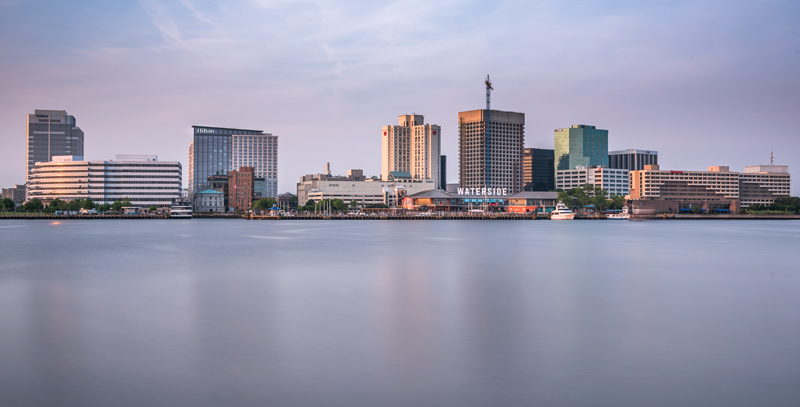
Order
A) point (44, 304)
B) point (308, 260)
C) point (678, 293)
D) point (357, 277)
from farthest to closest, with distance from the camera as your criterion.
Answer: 1. point (308, 260)
2. point (357, 277)
3. point (678, 293)
4. point (44, 304)

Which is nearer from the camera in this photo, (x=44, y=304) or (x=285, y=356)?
(x=285, y=356)

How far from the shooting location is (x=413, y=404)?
15.8 metres

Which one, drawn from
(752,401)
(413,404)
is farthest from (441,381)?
(752,401)

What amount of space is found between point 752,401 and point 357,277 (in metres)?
28.8

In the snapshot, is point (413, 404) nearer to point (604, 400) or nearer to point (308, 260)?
point (604, 400)

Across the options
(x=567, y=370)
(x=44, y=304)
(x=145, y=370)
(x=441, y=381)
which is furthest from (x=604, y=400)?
(x=44, y=304)

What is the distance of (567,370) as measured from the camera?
18.8 meters

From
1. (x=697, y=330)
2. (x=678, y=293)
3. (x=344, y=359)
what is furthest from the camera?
(x=678, y=293)

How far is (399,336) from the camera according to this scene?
23.6 m

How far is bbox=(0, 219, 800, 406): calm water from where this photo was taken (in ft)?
55.4

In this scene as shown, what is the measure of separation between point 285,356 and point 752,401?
1261 cm

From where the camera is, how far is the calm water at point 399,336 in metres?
16.9

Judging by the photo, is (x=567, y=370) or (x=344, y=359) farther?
(x=344, y=359)

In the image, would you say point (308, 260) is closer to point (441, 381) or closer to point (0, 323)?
point (0, 323)
